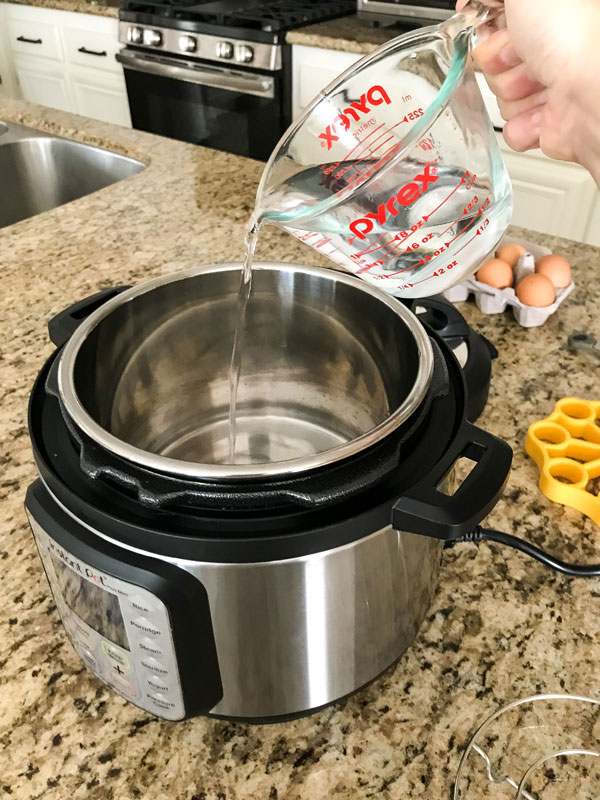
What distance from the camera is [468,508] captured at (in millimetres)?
428

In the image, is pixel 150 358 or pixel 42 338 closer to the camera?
pixel 150 358

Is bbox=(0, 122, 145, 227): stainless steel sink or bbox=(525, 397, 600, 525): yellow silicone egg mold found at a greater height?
bbox=(525, 397, 600, 525): yellow silicone egg mold

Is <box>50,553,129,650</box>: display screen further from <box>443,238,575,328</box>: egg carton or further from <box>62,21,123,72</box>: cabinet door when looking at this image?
<box>62,21,123,72</box>: cabinet door

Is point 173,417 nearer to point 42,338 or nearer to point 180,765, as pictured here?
point 42,338

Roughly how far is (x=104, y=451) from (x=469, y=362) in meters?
0.43

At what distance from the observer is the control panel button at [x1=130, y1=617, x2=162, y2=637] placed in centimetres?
43

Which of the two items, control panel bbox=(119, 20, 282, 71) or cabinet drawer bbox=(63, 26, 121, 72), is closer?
control panel bbox=(119, 20, 282, 71)

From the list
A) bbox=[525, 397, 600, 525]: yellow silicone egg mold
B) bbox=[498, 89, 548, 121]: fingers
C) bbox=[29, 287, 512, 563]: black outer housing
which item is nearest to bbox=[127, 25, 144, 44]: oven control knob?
bbox=[498, 89, 548, 121]: fingers

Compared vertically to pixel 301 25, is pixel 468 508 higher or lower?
higher

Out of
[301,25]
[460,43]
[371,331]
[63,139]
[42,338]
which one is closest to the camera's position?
[460,43]

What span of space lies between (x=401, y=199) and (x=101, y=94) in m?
2.84

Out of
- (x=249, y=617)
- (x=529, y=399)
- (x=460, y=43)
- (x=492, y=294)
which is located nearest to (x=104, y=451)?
(x=249, y=617)

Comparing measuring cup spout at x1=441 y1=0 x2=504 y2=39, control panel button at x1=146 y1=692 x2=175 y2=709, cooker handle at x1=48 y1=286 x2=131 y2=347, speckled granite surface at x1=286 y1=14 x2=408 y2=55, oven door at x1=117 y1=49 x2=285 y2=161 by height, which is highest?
measuring cup spout at x1=441 y1=0 x2=504 y2=39

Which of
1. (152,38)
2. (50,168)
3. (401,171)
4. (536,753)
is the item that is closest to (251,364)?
(401,171)
